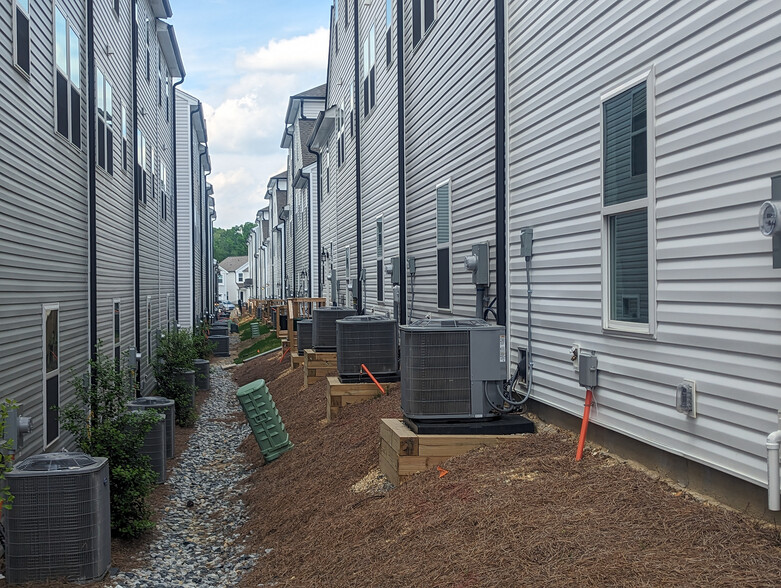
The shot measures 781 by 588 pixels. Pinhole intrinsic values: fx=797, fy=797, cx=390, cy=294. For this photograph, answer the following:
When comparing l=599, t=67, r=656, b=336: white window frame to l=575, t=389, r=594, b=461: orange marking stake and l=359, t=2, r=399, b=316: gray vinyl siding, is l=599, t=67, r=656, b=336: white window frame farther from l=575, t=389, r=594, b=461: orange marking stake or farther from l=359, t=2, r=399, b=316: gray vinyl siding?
l=359, t=2, r=399, b=316: gray vinyl siding

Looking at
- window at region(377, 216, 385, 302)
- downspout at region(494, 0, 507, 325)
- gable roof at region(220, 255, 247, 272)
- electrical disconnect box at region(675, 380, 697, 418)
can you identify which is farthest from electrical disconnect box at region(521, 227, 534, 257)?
gable roof at region(220, 255, 247, 272)

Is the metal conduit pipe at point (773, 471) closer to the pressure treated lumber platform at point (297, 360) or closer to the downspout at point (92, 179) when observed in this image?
the downspout at point (92, 179)

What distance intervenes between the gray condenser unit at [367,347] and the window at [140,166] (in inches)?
284

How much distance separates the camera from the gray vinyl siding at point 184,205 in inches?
1176

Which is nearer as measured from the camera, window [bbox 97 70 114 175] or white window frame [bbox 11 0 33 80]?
white window frame [bbox 11 0 33 80]

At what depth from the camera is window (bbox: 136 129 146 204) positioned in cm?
1711

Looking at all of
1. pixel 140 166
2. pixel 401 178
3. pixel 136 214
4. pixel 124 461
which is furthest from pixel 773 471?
pixel 140 166

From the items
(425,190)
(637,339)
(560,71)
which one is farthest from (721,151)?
(425,190)

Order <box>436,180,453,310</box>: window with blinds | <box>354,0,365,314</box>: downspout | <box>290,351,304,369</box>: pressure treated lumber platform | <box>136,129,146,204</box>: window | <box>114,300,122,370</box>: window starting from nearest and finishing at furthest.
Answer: <box>436,180,453,310</box>: window with blinds < <box>114,300,122,370</box>: window < <box>136,129,146,204</box>: window < <box>354,0,365,314</box>: downspout < <box>290,351,304,369</box>: pressure treated lumber platform

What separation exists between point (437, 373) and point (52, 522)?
11.2 feet

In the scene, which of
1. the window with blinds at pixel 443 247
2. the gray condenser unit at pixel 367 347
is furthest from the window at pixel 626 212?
the gray condenser unit at pixel 367 347

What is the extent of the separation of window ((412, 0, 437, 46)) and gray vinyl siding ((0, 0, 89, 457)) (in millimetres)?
4935

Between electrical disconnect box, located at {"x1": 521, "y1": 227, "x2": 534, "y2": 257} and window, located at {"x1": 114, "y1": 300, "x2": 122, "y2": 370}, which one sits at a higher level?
electrical disconnect box, located at {"x1": 521, "y1": 227, "x2": 534, "y2": 257}

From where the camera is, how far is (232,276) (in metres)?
136
